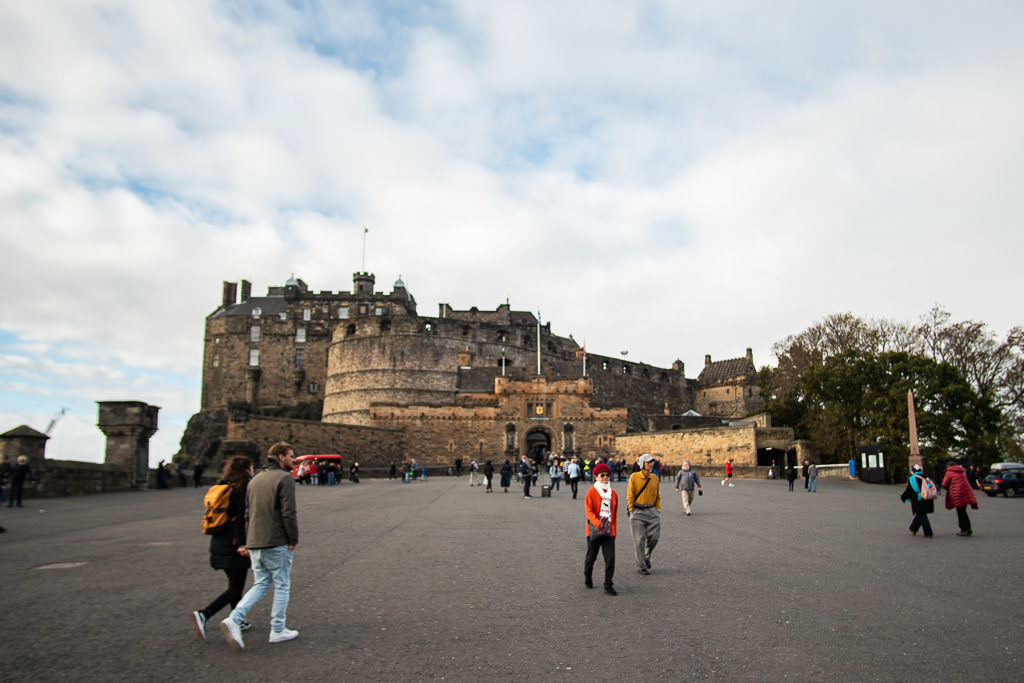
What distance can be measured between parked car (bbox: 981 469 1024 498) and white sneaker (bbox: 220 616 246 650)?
21.7 m

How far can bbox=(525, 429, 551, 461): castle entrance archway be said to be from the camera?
4606 centimetres

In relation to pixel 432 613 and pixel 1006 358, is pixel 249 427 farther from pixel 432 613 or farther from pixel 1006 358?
pixel 1006 358

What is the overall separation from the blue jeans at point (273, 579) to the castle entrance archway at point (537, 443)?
41252 mm

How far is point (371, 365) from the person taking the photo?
5338 cm

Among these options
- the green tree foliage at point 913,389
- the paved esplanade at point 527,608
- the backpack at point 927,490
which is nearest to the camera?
the paved esplanade at point 527,608

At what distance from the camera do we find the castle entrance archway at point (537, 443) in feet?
151

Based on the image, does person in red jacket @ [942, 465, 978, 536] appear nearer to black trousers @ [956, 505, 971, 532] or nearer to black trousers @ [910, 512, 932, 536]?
black trousers @ [956, 505, 971, 532]

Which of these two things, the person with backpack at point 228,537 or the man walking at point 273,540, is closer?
the man walking at point 273,540

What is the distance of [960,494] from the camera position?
33.0 ft

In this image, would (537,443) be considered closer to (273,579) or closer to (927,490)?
(927,490)

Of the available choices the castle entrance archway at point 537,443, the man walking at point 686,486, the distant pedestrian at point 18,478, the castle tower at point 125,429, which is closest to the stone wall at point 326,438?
the castle entrance archway at point 537,443

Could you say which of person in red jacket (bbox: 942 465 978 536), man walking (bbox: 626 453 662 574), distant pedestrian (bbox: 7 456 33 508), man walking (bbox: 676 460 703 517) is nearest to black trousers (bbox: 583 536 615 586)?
man walking (bbox: 626 453 662 574)

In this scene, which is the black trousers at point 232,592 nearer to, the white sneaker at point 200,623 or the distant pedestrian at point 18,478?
the white sneaker at point 200,623

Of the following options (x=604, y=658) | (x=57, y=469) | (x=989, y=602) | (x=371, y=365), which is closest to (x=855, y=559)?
(x=989, y=602)
